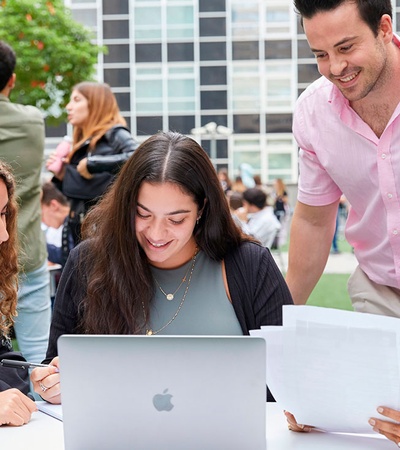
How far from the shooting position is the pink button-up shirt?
1.94m

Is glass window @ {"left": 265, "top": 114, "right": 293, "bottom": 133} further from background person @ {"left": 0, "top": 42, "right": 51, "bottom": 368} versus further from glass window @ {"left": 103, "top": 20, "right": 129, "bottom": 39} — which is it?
background person @ {"left": 0, "top": 42, "right": 51, "bottom": 368}

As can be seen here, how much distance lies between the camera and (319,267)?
2.29m

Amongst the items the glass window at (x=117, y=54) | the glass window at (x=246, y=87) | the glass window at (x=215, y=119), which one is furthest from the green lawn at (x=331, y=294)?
A: the glass window at (x=117, y=54)

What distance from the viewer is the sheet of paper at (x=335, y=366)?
4.26ft

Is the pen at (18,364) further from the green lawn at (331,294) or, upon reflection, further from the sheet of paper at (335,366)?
the green lawn at (331,294)

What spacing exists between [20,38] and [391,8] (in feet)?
55.2

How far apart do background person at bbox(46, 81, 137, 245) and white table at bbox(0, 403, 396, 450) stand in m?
2.06

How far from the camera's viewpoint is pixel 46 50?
17.4 metres

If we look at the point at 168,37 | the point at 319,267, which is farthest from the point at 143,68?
the point at 319,267

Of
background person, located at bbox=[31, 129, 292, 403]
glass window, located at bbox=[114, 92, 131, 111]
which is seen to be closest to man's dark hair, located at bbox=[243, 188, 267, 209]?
background person, located at bbox=[31, 129, 292, 403]

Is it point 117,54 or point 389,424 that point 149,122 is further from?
point 389,424

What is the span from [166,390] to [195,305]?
0.69 meters

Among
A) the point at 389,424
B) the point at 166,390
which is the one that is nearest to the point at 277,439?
the point at 389,424

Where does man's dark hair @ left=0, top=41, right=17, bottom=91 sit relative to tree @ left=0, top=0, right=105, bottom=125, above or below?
below
